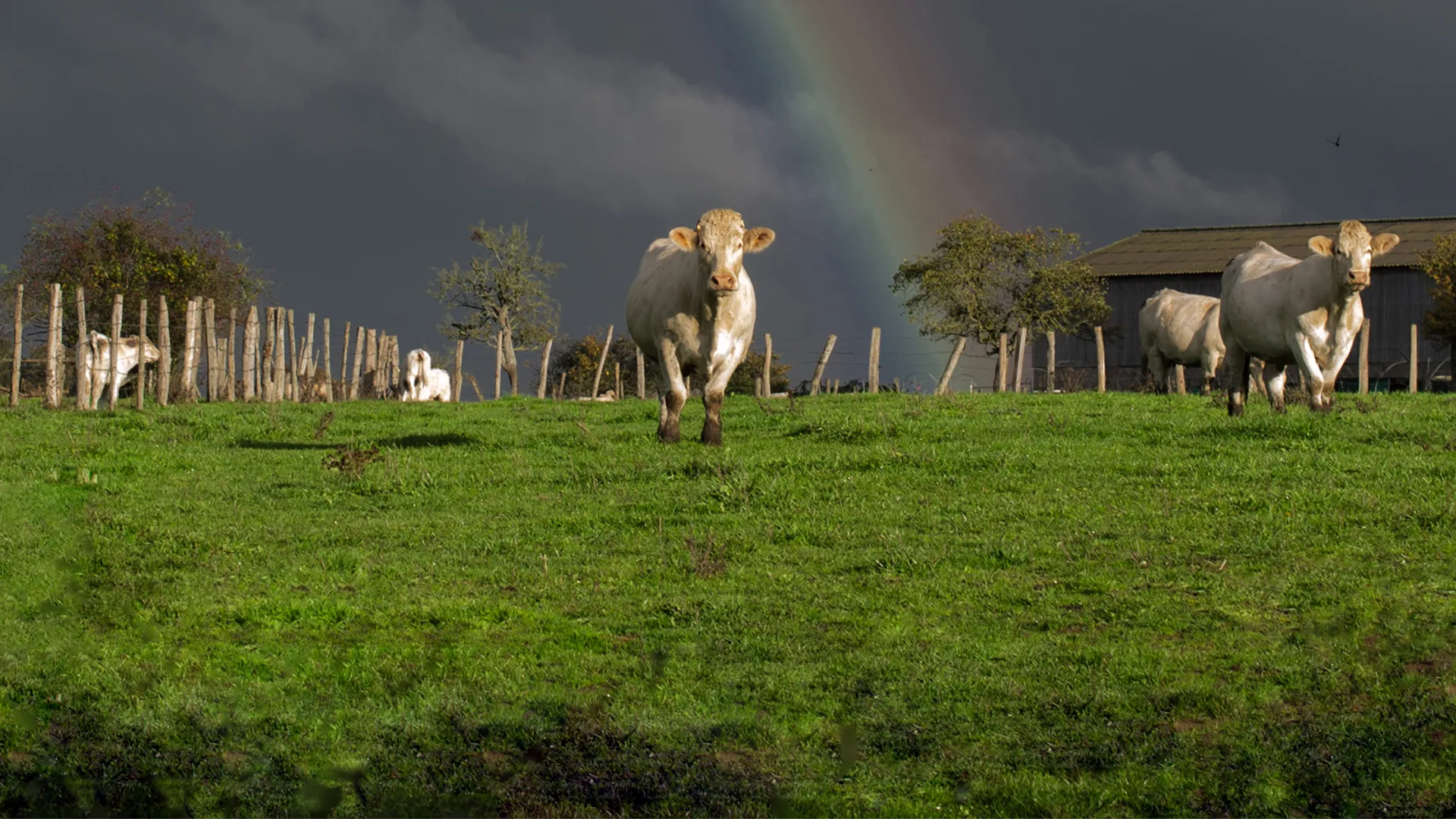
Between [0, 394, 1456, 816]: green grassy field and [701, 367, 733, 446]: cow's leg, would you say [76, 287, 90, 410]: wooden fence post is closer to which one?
[0, 394, 1456, 816]: green grassy field

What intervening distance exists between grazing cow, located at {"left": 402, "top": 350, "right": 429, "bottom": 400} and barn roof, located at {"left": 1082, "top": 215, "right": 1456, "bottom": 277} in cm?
3259

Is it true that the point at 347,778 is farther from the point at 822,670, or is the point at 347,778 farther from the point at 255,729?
the point at 822,670

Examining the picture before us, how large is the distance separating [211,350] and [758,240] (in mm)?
16578

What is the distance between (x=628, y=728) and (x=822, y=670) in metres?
1.20

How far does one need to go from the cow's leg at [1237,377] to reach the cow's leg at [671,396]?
25.4ft

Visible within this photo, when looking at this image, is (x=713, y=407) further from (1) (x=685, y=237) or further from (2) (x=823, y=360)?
(2) (x=823, y=360)

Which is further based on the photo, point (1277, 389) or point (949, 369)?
point (949, 369)

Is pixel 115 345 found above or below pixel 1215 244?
below

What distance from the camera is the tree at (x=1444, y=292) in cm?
4584

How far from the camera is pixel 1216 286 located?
2351 inches

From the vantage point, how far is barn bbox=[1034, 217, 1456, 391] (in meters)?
54.1

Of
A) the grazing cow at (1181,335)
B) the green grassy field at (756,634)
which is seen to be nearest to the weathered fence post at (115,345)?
the green grassy field at (756,634)

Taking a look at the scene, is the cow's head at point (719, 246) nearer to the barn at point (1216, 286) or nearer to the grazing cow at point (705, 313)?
the grazing cow at point (705, 313)

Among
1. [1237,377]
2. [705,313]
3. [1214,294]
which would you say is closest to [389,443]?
[705,313]
